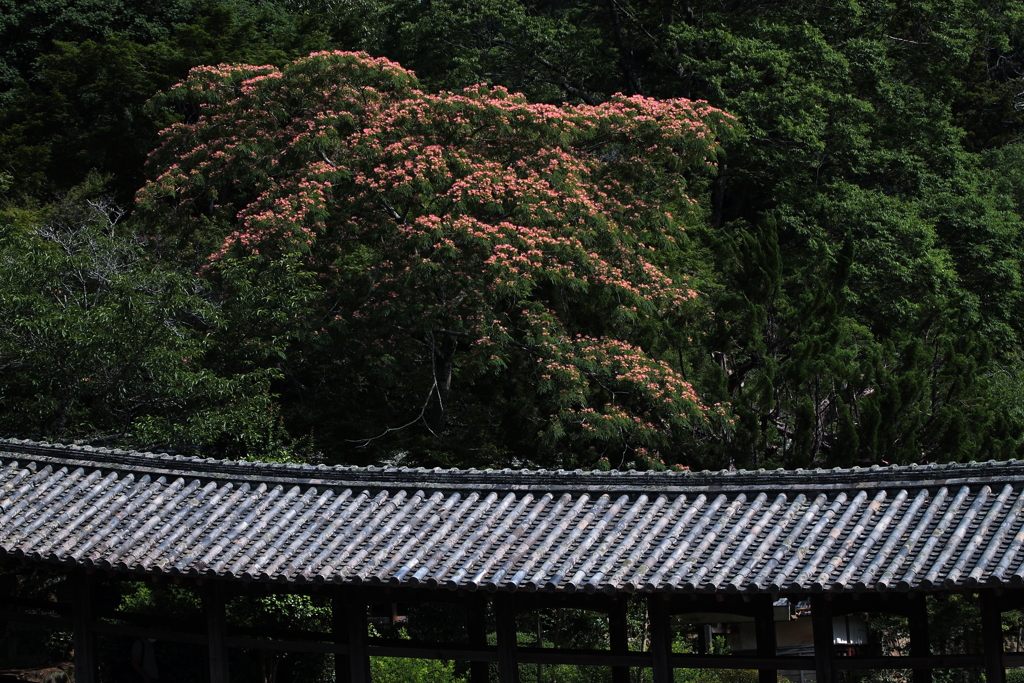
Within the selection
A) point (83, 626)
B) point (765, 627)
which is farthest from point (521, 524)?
point (83, 626)

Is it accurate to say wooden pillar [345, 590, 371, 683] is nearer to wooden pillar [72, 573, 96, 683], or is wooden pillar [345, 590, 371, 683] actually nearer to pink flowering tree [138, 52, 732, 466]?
wooden pillar [72, 573, 96, 683]

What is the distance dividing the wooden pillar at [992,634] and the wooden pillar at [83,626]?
921 cm

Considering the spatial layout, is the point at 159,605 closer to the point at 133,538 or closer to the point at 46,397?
the point at 46,397

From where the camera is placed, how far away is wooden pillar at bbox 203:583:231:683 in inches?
491

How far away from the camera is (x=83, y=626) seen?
13.0 meters

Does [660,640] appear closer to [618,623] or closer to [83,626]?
[618,623]

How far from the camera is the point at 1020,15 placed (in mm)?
34000

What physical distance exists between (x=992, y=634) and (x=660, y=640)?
3.04 metres

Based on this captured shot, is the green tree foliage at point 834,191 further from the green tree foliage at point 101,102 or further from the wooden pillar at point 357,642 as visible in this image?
the wooden pillar at point 357,642

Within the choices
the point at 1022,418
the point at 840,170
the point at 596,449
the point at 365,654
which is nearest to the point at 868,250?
the point at 840,170

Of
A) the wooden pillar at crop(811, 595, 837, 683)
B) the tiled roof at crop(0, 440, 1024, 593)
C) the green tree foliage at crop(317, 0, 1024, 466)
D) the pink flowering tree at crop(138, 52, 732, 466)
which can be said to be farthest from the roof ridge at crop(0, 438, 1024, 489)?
the green tree foliage at crop(317, 0, 1024, 466)

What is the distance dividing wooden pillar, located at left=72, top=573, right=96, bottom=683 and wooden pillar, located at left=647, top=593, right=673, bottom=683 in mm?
6179

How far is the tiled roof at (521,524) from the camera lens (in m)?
10.5

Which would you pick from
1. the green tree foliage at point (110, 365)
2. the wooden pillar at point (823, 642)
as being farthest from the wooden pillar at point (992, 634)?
the green tree foliage at point (110, 365)
